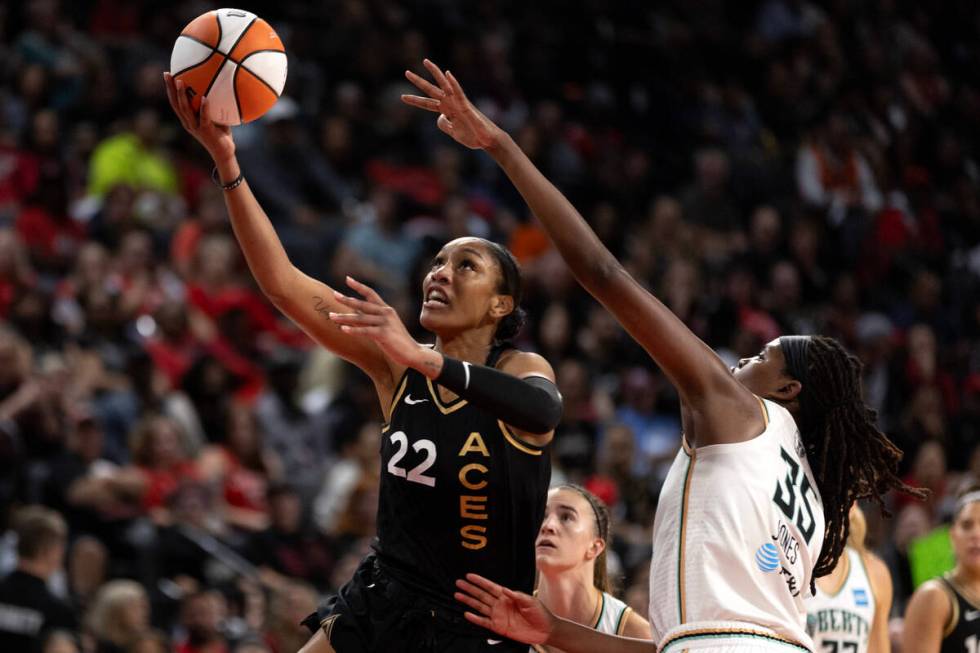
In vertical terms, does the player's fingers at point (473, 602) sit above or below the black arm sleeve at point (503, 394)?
below

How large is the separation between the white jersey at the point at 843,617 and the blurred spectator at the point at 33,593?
3361 millimetres

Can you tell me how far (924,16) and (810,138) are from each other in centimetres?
276

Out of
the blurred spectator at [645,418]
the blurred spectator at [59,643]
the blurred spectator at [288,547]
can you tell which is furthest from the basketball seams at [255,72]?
the blurred spectator at [645,418]

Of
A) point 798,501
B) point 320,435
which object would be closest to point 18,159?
point 320,435

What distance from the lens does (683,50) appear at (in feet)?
48.9

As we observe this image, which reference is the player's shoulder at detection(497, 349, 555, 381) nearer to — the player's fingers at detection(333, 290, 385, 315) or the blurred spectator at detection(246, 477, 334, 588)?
the player's fingers at detection(333, 290, 385, 315)

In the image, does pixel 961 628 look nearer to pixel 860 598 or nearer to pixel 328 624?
pixel 860 598

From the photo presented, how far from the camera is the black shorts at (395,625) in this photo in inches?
172

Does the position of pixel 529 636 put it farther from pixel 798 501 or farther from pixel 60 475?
pixel 60 475

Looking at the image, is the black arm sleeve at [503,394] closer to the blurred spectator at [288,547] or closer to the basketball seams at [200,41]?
the basketball seams at [200,41]

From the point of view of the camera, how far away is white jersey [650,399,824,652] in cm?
392

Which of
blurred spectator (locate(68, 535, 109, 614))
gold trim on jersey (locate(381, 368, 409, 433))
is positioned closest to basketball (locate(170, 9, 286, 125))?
gold trim on jersey (locate(381, 368, 409, 433))

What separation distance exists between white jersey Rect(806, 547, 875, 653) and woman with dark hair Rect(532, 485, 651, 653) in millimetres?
1065

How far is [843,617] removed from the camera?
6.14 metres
